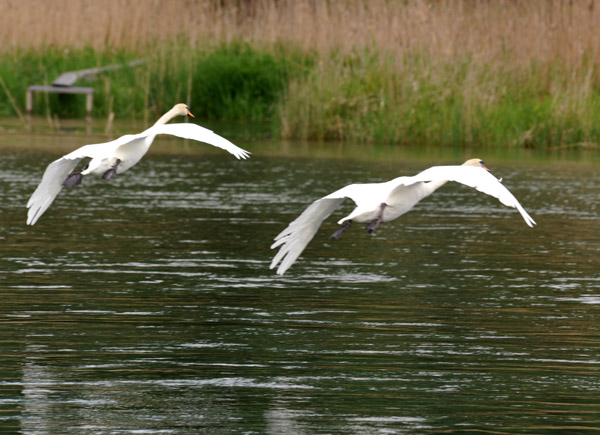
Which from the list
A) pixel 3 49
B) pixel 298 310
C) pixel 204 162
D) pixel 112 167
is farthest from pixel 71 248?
pixel 3 49

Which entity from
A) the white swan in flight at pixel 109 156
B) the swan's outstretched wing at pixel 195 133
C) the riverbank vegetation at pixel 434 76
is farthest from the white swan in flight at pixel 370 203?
the riverbank vegetation at pixel 434 76

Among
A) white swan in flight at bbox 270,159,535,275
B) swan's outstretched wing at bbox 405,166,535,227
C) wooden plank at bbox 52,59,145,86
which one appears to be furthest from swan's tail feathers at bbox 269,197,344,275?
wooden plank at bbox 52,59,145,86

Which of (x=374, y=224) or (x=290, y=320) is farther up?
(x=374, y=224)

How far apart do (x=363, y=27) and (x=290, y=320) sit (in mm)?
17711

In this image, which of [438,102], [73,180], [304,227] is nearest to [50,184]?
[73,180]

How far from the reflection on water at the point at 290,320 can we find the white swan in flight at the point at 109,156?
29.5 inches

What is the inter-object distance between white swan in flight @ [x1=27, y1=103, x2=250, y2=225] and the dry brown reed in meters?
14.4

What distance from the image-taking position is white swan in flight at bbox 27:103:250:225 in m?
12.3

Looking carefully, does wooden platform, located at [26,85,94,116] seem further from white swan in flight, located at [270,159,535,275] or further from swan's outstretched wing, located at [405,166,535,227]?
swan's outstretched wing, located at [405,166,535,227]

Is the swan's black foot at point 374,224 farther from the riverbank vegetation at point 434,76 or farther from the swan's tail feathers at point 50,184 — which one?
the riverbank vegetation at point 434,76

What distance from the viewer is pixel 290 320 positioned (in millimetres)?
11219

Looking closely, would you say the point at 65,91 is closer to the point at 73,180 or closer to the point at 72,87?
the point at 72,87

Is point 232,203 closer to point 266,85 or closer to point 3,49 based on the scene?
point 266,85

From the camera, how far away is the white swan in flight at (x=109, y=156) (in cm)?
1230
